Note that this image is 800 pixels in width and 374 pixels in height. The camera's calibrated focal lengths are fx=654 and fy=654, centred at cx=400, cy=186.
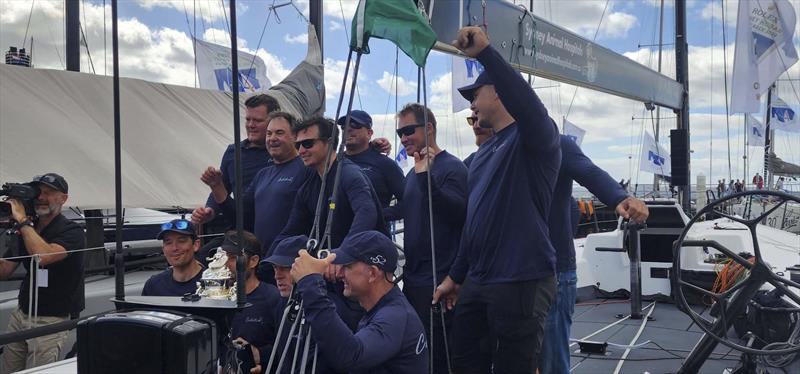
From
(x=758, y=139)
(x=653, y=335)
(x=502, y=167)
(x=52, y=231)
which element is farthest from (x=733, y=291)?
(x=758, y=139)

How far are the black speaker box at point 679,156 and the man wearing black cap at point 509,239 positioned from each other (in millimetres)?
4794

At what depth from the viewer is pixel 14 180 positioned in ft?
12.4

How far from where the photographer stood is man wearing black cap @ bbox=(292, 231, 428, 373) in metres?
2.02

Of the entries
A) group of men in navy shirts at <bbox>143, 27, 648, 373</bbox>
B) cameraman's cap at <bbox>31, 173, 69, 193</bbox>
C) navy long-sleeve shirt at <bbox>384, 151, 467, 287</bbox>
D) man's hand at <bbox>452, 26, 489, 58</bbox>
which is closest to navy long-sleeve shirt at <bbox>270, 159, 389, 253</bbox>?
group of men in navy shirts at <bbox>143, 27, 648, 373</bbox>

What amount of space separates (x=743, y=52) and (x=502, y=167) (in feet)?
17.6

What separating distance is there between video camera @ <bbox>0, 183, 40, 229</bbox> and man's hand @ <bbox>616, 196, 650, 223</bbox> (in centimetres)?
304

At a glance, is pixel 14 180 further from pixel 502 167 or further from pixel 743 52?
pixel 743 52

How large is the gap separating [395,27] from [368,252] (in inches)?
32.8

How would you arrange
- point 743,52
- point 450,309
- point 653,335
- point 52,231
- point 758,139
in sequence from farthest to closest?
point 758,139 < point 743,52 < point 653,335 < point 52,231 < point 450,309

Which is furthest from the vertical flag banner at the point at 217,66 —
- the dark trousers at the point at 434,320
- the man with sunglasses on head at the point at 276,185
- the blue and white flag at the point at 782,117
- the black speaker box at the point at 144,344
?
the blue and white flag at the point at 782,117

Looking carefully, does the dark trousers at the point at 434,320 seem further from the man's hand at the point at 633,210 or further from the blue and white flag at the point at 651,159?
the blue and white flag at the point at 651,159

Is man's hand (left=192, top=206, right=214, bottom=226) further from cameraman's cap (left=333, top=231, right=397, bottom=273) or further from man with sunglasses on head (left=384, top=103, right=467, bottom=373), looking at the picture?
cameraman's cap (left=333, top=231, right=397, bottom=273)

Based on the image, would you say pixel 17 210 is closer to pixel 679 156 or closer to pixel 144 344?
pixel 144 344

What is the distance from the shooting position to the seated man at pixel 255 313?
9.52 ft
